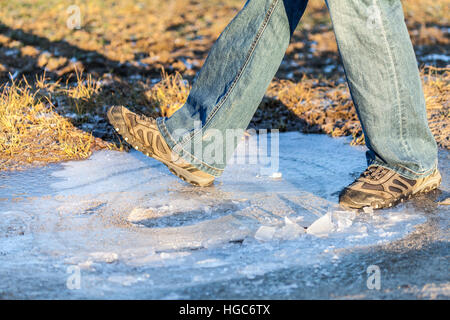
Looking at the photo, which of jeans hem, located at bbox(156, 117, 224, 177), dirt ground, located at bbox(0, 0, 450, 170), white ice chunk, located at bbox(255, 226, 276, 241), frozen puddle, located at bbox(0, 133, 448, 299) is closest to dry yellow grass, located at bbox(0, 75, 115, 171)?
dirt ground, located at bbox(0, 0, 450, 170)

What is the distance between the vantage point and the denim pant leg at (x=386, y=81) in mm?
2244

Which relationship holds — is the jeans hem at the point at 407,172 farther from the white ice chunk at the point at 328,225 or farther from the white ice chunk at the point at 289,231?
the white ice chunk at the point at 289,231

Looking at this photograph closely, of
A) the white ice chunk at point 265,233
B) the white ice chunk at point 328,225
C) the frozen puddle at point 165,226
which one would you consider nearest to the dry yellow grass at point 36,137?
the frozen puddle at point 165,226

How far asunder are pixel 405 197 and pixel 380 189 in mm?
140

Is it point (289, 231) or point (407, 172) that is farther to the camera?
point (407, 172)

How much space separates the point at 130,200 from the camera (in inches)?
99.0

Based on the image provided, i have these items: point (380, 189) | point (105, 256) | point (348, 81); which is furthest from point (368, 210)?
point (105, 256)

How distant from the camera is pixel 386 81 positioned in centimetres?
231

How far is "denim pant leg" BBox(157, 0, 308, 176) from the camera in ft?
8.20

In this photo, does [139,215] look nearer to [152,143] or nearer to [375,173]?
[152,143]

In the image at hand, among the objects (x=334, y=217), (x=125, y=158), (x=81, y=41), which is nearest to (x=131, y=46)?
(x=81, y=41)

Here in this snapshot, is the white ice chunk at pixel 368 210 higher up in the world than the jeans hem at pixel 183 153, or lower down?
lower down
